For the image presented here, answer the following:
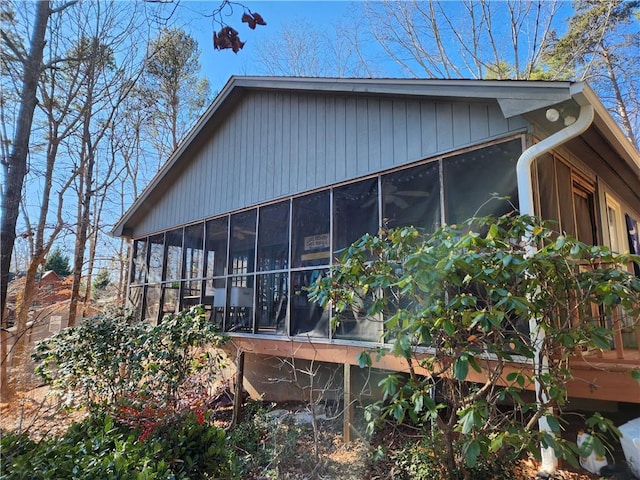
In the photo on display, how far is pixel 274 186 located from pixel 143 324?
124 inches

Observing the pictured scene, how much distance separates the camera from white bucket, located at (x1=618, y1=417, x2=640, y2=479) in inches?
120

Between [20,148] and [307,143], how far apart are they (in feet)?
12.3

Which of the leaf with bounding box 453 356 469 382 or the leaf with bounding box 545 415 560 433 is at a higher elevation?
the leaf with bounding box 453 356 469 382

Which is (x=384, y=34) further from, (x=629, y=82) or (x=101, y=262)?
(x=101, y=262)

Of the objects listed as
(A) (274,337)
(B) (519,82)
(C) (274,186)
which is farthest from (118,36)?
(B) (519,82)

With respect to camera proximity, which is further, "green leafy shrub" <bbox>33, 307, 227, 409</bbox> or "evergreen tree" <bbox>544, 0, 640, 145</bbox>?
"evergreen tree" <bbox>544, 0, 640, 145</bbox>

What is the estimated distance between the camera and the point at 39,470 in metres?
1.98

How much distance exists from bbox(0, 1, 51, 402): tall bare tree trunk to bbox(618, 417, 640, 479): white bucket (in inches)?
250

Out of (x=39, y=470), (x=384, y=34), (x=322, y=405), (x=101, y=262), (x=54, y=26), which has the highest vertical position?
(x=384, y=34)

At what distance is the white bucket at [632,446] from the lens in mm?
3037

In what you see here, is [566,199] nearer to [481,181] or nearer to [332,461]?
[481,181]

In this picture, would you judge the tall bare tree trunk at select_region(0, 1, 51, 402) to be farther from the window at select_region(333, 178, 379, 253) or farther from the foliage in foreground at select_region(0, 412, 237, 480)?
the window at select_region(333, 178, 379, 253)

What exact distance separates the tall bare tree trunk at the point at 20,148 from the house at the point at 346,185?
321 cm

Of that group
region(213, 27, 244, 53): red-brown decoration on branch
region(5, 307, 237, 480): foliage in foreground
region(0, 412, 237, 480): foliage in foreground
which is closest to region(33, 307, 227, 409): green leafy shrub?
region(5, 307, 237, 480): foliage in foreground
